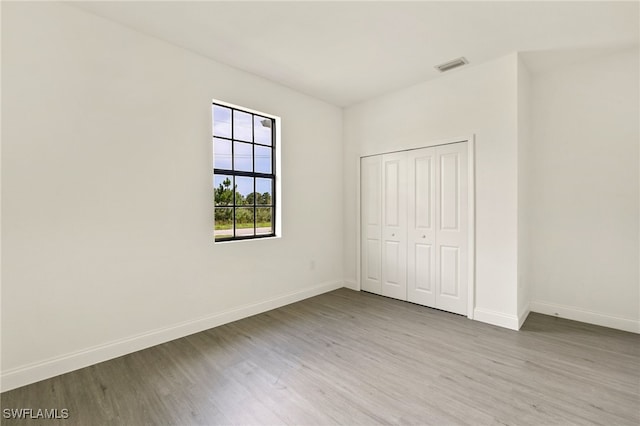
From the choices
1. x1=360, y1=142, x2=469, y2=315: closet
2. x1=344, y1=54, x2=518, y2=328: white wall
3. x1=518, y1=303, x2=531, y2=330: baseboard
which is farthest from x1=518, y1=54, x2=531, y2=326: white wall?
x1=360, y1=142, x2=469, y2=315: closet

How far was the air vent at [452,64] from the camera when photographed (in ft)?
10.3

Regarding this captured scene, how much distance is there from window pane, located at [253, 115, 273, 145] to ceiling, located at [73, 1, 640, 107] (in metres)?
0.55

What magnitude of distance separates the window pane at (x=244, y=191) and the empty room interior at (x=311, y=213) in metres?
0.03

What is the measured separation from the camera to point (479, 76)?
10.7 feet

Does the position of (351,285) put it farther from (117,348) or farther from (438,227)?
(117,348)

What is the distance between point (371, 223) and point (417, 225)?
28.7 inches

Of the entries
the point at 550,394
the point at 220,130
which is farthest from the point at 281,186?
the point at 550,394

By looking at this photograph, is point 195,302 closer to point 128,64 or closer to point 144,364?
point 144,364

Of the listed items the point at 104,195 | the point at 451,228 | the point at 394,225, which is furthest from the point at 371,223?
the point at 104,195

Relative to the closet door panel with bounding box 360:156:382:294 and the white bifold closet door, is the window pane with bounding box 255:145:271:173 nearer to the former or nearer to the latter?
the closet door panel with bounding box 360:156:382:294

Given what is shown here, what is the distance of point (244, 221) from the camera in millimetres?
3473

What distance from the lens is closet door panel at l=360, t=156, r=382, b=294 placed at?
422 centimetres

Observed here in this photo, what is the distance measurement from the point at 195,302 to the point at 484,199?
129 inches

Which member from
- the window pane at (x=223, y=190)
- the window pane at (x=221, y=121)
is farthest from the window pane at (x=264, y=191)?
the window pane at (x=221, y=121)
